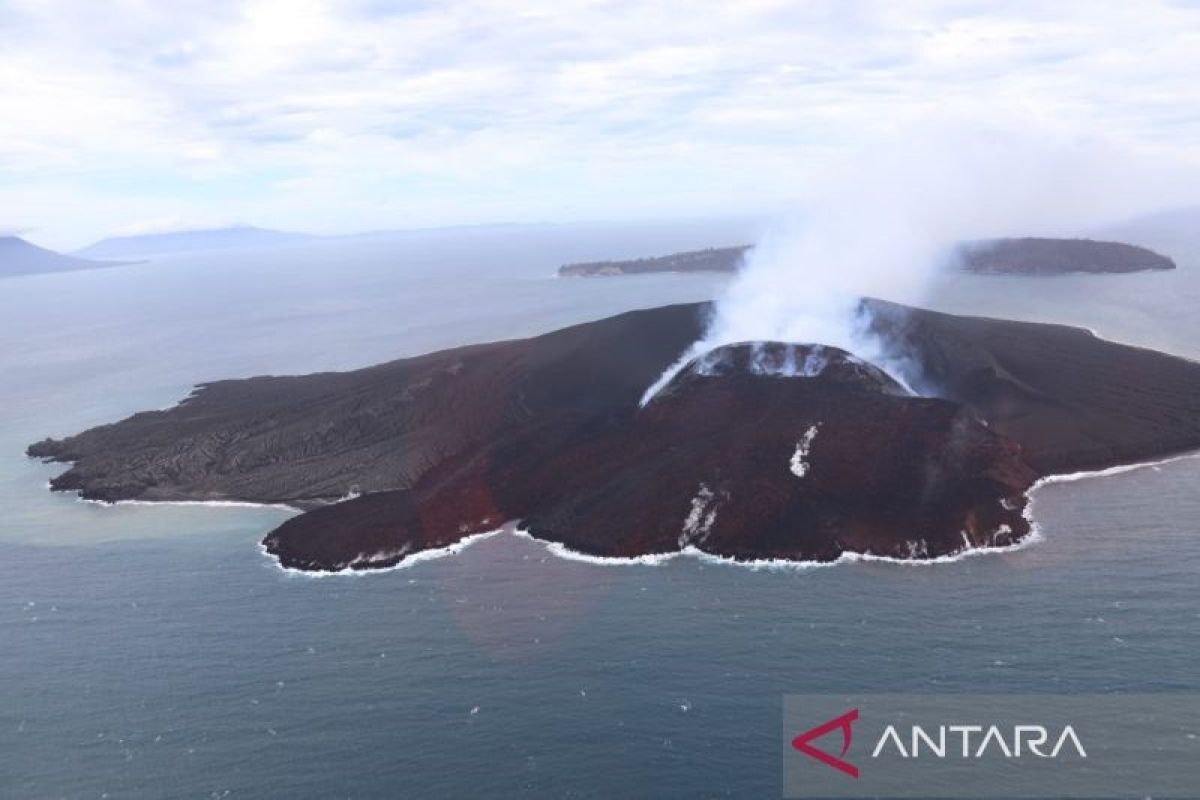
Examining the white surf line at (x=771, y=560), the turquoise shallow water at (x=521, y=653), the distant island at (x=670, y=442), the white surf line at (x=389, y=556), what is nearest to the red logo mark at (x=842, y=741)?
the turquoise shallow water at (x=521, y=653)

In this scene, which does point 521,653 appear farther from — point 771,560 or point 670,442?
point 670,442

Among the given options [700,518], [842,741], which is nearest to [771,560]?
→ [700,518]

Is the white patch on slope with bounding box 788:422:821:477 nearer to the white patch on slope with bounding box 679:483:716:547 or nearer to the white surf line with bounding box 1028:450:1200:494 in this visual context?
the white patch on slope with bounding box 679:483:716:547

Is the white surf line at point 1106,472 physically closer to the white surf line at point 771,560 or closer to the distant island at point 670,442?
the distant island at point 670,442

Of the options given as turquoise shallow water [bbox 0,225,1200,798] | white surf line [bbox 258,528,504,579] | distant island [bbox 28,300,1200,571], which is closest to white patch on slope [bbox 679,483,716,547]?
distant island [bbox 28,300,1200,571]

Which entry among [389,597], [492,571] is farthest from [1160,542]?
[389,597]

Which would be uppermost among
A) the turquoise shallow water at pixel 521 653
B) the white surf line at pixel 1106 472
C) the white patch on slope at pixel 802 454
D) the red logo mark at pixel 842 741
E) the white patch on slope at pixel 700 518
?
the white patch on slope at pixel 802 454
